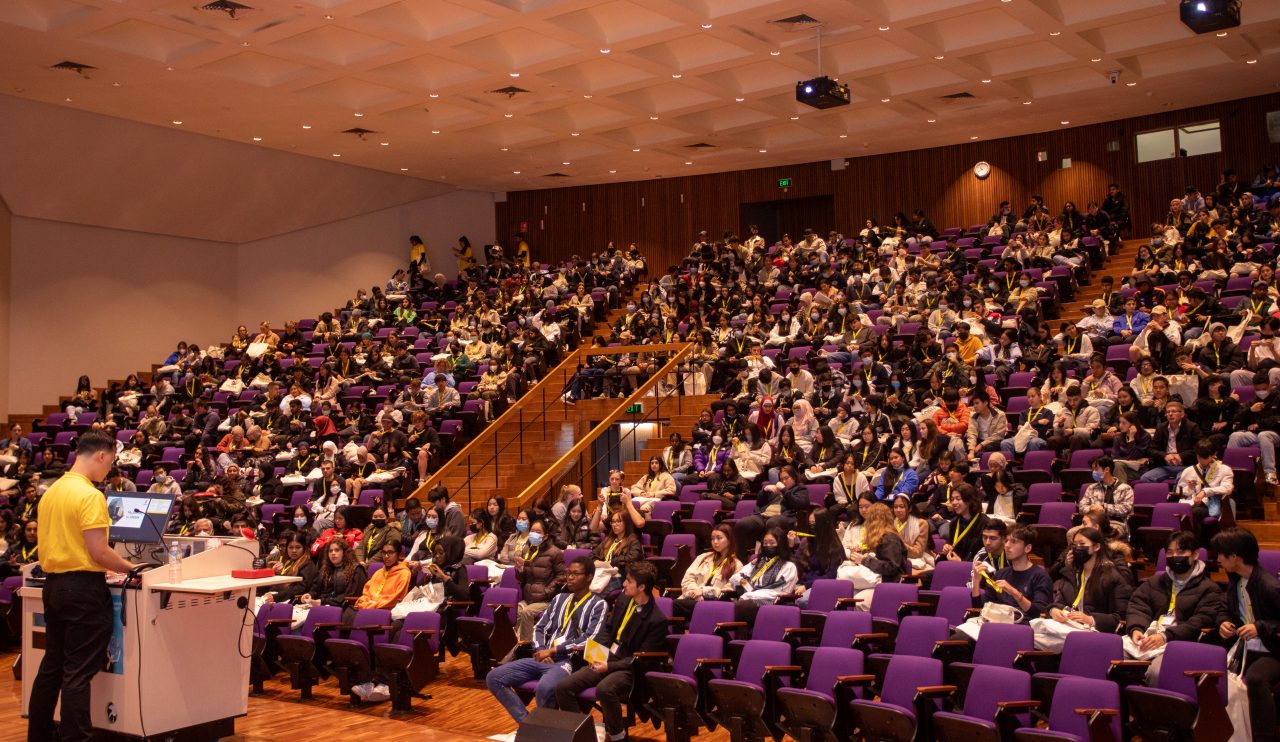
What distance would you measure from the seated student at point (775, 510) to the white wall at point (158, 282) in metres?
12.1

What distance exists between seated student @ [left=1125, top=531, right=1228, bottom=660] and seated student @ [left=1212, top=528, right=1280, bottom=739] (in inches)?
4.6

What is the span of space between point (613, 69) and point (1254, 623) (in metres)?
10.9

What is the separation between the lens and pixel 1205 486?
24.1 ft

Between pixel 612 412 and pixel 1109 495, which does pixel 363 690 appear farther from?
pixel 612 412

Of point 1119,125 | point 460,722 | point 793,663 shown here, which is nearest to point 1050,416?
point 793,663


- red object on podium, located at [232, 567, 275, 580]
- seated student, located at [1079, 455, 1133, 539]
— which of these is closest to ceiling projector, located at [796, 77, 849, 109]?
seated student, located at [1079, 455, 1133, 539]

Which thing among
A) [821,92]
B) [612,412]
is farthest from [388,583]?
[821,92]

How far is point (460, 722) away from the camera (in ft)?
21.2

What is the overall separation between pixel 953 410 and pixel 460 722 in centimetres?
521

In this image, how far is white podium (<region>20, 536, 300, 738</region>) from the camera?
16.2 feet

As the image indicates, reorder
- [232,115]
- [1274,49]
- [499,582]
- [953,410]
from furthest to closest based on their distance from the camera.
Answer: [232,115] < [1274,49] < [953,410] < [499,582]

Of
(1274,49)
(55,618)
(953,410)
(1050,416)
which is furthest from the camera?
(1274,49)

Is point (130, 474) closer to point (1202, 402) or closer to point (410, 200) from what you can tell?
point (410, 200)

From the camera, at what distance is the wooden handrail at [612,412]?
11.2m
